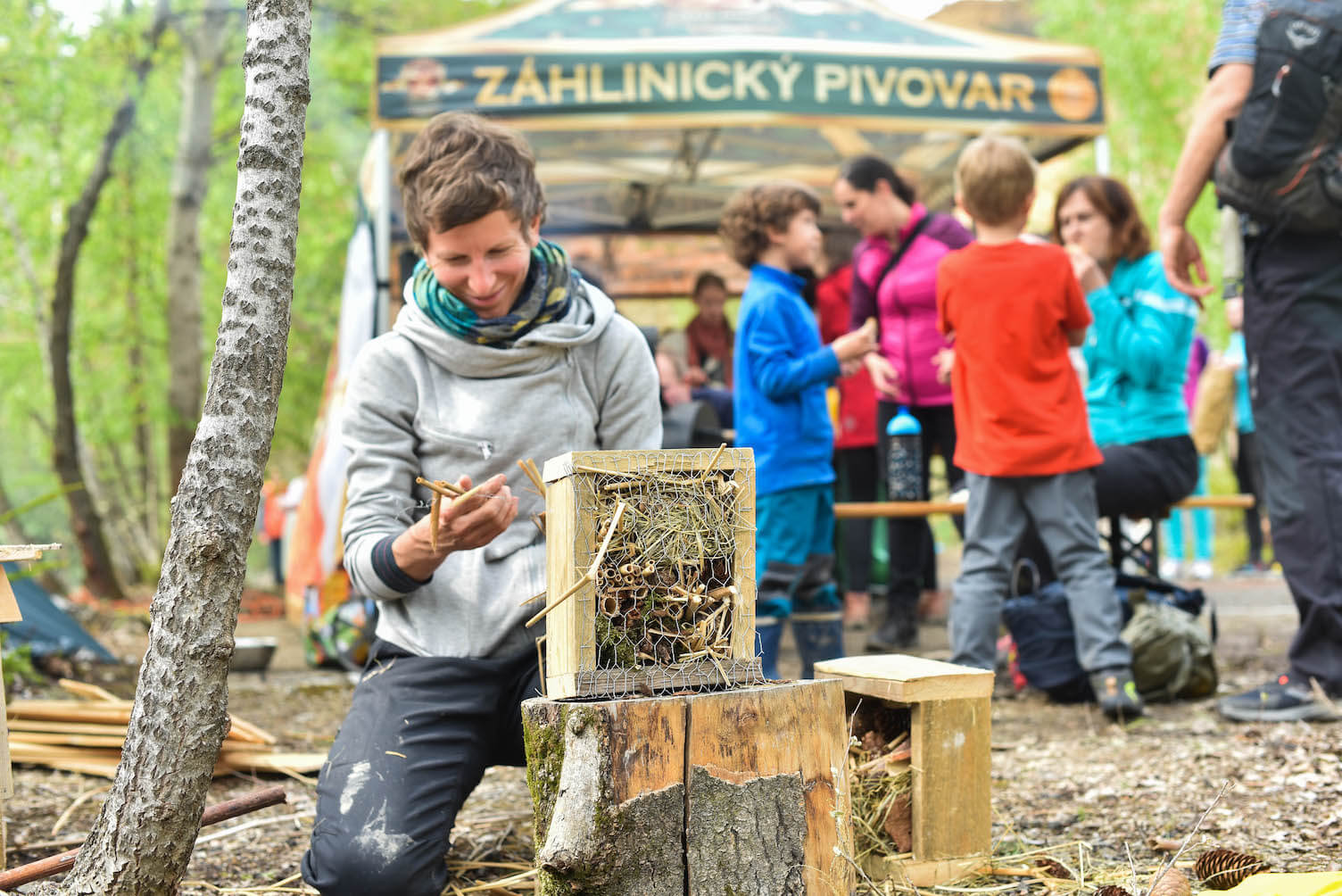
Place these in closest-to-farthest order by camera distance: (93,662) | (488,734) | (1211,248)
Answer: (488,734) < (93,662) < (1211,248)

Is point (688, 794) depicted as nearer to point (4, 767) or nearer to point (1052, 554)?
point (4, 767)

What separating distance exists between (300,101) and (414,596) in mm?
1000

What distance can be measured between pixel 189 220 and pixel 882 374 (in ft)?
23.0

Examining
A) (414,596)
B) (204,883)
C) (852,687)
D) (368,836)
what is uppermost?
(414,596)

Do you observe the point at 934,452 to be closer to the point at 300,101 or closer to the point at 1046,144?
the point at 1046,144

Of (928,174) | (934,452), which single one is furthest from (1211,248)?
(934,452)

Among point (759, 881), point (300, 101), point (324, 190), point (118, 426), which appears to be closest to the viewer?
point (759, 881)

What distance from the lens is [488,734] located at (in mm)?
2562

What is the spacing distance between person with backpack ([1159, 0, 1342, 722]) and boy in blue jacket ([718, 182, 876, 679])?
1.21 metres

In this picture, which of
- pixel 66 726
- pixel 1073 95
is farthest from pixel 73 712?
pixel 1073 95

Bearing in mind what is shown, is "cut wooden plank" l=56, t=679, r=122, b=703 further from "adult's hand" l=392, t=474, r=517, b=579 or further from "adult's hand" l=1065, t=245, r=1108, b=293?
"adult's hand" l=1065, t=245, r=1108, b=293

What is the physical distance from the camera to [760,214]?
465 cm

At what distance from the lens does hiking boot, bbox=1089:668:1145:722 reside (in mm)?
4055

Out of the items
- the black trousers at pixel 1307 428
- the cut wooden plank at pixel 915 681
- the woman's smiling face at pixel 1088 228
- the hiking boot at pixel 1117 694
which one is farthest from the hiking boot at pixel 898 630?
the cut wooden plank at pixel 915 681
